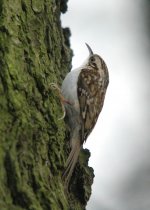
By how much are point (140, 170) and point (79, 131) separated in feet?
1.87

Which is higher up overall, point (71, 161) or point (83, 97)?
point (83, 97)

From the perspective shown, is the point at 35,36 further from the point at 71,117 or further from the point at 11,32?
the point at 71,117

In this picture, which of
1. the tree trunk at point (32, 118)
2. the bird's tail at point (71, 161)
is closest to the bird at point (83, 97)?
the bird's tail at point (71, 161)

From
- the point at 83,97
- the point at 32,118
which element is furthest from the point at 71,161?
the point at 83,97

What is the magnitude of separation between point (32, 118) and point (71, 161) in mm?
380

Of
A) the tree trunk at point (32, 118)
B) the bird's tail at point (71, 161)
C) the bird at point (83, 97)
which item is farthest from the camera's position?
the bird at point (83, 97)

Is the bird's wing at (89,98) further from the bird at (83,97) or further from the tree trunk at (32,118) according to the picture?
the tree trunk at (32,118)

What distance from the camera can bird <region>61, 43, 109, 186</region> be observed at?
8.79 ft

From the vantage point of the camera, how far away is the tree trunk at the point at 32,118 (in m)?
1.78

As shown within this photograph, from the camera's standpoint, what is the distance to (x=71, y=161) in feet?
7.54

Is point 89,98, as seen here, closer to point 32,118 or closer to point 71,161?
point 71,161

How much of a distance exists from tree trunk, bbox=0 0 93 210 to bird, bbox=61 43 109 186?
0.38ft

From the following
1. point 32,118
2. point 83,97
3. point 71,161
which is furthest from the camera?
point 83,97

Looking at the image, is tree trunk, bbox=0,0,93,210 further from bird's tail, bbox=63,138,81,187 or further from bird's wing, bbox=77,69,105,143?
bird's wing, bbox=77,69,105,143
